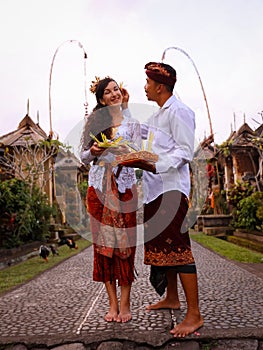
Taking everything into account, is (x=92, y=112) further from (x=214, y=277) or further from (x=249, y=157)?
(x=249, y=157)

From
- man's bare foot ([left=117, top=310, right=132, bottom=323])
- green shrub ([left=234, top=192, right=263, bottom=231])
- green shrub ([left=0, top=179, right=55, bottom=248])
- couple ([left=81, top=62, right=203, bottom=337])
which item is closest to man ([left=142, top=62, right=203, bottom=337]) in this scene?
couple ([left=81, top=62, right=203, bottom=337])

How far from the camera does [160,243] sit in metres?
2.46

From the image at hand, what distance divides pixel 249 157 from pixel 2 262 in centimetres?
1071

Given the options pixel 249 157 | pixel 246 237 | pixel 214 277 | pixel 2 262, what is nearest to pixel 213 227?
pixel 246 237

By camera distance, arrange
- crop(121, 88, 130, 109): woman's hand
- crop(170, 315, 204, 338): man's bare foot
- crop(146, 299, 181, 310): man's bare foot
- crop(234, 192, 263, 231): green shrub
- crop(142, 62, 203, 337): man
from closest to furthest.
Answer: crop(170, 315, 204, 338): man's bare foot, crop(142, 62, 203, 337): man, crop(146, 299, 181, 310): man's bare foot, crop(121, 88, 130, 109): woman's hand, crop(234, 192, 263, 231): green shrub

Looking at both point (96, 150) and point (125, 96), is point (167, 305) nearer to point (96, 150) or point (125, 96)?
point (96, 150)

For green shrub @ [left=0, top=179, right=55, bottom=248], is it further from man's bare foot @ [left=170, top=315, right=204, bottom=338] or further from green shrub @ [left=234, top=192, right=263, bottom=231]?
man's bare foot @ [left=170, top=315, right=204, bottom=338]

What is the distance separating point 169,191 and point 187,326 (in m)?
0.79

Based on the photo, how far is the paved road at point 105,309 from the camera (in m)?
2.29

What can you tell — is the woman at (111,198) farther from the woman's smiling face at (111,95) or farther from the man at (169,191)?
the man at (169,191)

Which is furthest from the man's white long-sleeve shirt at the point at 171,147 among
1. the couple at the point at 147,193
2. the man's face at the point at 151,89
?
the man's face at the point at 151,89

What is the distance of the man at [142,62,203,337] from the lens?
2.38 m

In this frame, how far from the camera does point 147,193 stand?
2619mm

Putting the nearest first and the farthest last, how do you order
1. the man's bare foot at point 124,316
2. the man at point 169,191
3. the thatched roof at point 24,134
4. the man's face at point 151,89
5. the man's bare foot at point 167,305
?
the man at point 169,191
the man's bare foot at point 124,316
the man's face at point 151,89
the man's bare foot at point 167,305
the thatched roof at point 24,134
